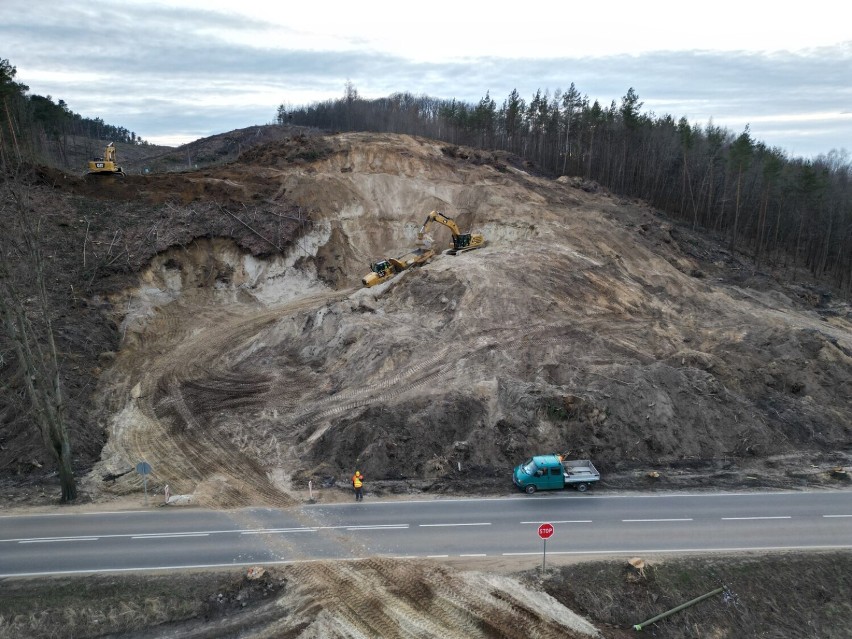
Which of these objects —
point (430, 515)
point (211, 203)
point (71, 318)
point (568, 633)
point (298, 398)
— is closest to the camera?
point (568, 633)

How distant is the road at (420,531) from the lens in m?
14.4

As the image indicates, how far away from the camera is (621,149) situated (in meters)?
60.8

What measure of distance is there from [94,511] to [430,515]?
1013 cm

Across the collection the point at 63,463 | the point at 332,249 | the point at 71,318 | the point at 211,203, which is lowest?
the point at 63,463

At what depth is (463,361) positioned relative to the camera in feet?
75.8

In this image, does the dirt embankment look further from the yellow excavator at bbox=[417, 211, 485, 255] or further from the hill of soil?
the yellow excavator at bbox=[417, 211, 485, 255]

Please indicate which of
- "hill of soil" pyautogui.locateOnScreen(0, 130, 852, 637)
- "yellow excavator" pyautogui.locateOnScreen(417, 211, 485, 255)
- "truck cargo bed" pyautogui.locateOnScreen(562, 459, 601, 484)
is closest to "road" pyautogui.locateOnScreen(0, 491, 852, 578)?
"truck cargo bed" pyautogui.locateOnScreen(562, 459, 601, 484)

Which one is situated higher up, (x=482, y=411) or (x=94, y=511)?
(x=482, y=411)

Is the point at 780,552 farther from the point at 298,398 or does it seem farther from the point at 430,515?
the point at 298,398

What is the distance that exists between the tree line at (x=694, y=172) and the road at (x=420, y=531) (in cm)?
3242

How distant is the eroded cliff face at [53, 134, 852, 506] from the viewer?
1930cm

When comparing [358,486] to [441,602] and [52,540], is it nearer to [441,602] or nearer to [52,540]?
[441,602]

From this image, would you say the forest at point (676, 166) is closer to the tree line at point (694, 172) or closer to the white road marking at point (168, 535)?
the tree line at point (694, 172)

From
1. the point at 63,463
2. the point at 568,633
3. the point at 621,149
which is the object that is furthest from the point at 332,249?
the point at 621,149
